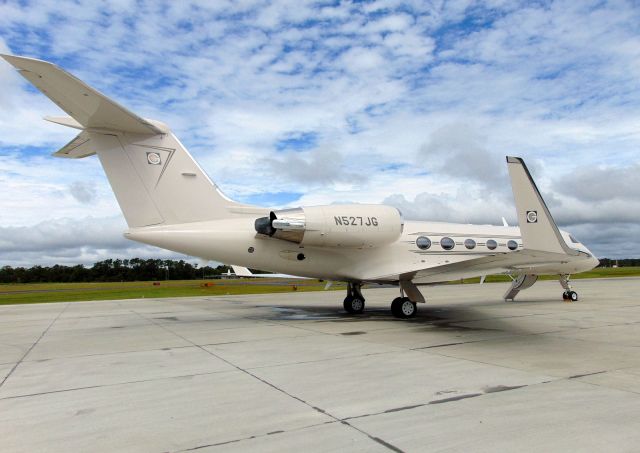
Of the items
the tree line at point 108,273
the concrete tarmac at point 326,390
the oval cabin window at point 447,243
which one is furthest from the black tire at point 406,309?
the tree line at point 108,273

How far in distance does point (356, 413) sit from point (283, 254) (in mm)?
7789

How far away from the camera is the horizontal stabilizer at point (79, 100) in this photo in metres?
7.61

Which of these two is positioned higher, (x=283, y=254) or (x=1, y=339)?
(x=283, y=254)

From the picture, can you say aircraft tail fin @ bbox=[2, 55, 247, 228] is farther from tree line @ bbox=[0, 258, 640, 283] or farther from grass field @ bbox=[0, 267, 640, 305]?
tree line @ bbox=[0, 258, 640, 283]

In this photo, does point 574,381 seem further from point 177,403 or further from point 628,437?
point 177,403

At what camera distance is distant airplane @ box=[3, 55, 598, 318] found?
397 inches

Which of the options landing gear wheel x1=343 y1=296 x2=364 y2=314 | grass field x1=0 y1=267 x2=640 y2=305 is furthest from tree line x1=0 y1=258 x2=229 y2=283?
landing gear wheel x1=343 y1=296 x2=364 y2=314

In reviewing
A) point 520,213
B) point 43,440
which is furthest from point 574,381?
point 43,440

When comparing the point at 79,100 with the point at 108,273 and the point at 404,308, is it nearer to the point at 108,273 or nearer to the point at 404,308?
the point at 404,308

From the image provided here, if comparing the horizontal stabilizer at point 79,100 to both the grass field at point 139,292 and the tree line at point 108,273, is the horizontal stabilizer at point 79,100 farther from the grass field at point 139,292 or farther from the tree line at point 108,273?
the tree line at point 108,273

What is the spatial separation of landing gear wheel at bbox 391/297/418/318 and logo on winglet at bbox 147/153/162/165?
735 cm

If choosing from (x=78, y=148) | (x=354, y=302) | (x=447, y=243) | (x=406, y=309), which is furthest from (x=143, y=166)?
(x=447, y=243)

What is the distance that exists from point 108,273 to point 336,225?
8710 centimetres

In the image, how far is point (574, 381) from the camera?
18.1 ft
